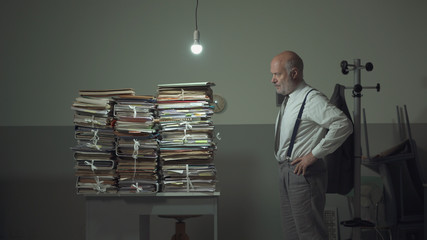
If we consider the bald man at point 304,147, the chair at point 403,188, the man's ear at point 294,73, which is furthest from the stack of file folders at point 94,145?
the chair at point 403,188

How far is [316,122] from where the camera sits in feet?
8.34

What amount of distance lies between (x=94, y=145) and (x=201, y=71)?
1607mm

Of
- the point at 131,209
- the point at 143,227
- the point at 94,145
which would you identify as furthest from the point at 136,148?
the point at 143,227

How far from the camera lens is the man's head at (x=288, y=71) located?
8.89ft

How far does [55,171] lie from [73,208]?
0.42 m

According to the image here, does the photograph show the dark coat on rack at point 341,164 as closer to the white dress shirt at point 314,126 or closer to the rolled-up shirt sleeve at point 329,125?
the white dress shirt at point 314,126

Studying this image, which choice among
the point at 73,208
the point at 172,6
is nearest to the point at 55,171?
the point at 73,208

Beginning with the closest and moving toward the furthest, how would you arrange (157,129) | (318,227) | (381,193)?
1. (318,227)
2. (157,129)
3. (381,193)

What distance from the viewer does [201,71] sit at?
3.97 metres

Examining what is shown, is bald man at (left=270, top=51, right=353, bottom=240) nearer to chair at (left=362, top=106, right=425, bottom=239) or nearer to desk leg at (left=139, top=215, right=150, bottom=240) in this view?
desk leg at (left=139, top=215, right=150, bottom=240)

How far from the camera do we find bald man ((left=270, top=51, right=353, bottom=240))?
248 centimetres

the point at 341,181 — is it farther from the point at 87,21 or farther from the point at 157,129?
the point at 87,21

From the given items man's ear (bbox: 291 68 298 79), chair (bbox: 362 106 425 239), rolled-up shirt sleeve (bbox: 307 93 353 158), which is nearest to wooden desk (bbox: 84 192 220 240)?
rolled-up shirt sleeve (bbox: 307 93 353 158)

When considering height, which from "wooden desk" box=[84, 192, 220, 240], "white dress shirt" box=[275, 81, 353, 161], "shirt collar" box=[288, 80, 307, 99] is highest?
"shirt collar" box=[288, 80, 307, 99]
